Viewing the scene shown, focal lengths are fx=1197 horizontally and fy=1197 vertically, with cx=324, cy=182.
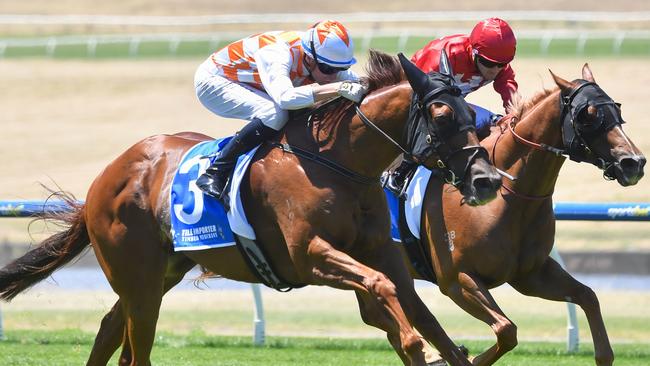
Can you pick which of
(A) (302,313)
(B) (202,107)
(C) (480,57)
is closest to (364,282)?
(C) (480,57)

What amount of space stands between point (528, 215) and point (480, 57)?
973 millimetres

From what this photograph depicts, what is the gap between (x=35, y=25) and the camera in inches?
1369

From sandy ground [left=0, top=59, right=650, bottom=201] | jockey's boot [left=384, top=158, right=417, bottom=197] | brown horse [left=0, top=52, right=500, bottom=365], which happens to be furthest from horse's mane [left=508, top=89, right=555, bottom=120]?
sandy ground [left=0, top=59, right=650, bottom=201]

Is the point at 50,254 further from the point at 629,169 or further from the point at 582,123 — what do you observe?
the point at 629,169

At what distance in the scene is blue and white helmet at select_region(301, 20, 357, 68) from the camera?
18.0ft

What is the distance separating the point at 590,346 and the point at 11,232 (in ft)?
30.2

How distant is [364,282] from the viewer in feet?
16.5

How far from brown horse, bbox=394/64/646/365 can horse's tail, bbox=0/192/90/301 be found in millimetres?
1994

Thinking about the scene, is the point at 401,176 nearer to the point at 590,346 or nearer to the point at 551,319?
the point at 590,346

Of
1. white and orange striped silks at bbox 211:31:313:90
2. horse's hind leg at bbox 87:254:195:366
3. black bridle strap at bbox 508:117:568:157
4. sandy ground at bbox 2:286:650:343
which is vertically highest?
white and orange striped silks at bbox 211:31:313:90

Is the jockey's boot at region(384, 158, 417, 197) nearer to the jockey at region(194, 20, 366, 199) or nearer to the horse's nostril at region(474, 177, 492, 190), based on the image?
the jockey at region(194, 20, 366, 199)

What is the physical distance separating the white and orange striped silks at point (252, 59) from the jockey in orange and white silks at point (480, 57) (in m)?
1.00

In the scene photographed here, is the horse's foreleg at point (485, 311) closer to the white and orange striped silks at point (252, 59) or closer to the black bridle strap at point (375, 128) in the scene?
the black bridle strap at point (375, 128)

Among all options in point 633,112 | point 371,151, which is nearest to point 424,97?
point 371,151
